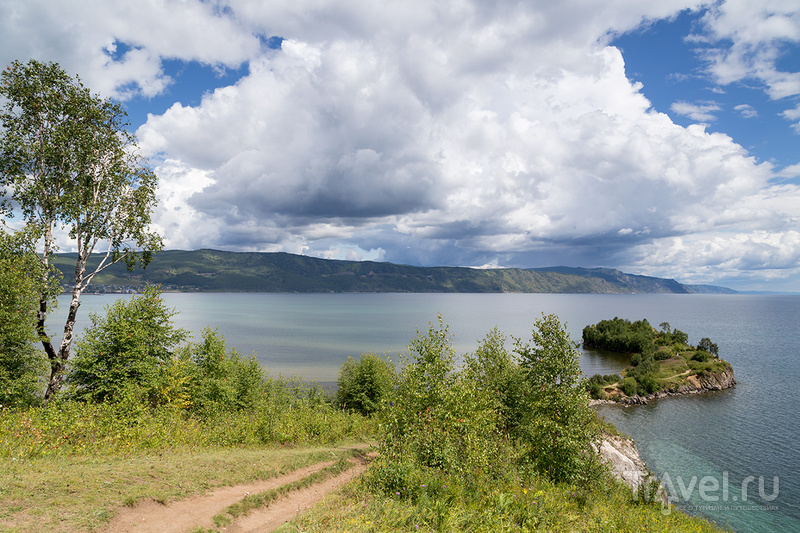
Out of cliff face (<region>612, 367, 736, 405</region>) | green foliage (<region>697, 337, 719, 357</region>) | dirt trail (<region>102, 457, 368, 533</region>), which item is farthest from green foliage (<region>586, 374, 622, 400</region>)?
dirt trail (<region>102, 457, 368, 533</region>)

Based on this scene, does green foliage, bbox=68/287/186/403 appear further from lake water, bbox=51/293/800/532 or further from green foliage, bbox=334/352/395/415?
lake water, bbox=51/293/800/532

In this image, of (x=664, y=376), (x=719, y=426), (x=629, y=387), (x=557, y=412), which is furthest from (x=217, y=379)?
(x=664, y=376)

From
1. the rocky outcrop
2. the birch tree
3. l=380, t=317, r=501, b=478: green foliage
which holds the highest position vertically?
the birch tree

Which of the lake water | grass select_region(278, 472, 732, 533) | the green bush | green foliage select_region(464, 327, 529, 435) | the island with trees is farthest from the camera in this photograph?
the island with trees

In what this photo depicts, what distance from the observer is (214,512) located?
1301 cm

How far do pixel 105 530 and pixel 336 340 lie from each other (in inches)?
4785

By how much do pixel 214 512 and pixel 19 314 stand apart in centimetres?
2087

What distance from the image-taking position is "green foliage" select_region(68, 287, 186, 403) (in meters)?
27.2

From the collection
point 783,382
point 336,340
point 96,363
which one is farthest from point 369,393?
point 783,382

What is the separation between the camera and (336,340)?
13025 centimetres

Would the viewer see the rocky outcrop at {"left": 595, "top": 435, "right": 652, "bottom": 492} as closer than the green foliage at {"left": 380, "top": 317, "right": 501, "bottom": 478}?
No

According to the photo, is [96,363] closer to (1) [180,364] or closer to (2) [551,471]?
(1) [180,364]

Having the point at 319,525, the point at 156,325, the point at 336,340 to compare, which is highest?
the point at 156,325

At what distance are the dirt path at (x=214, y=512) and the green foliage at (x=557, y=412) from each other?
41.2 feet
